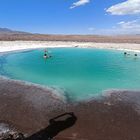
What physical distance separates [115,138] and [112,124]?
3.89 ft

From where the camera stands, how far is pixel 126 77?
2091cm

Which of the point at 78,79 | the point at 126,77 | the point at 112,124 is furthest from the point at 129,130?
the point at 126,77

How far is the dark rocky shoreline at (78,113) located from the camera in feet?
28.9

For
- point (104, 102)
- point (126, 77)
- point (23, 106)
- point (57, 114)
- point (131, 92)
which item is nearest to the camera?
point (57, 114)

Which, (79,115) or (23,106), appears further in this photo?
(23,106)

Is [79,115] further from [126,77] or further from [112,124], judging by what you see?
[126,77]

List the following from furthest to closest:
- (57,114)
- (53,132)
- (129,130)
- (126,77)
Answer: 1. (126,77)
2. (57,114)
3. (129,130)
4. (53,132)

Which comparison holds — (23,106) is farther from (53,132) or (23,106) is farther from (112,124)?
(112,124)

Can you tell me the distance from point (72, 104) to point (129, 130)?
3.44m

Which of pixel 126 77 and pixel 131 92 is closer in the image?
pixel 131 92

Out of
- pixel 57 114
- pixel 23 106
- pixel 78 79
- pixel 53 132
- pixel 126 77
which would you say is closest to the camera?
pixel 53 132

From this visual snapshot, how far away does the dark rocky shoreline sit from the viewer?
8.80 metres

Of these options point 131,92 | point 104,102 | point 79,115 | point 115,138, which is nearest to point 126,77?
point 131,92

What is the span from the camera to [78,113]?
10.6m
